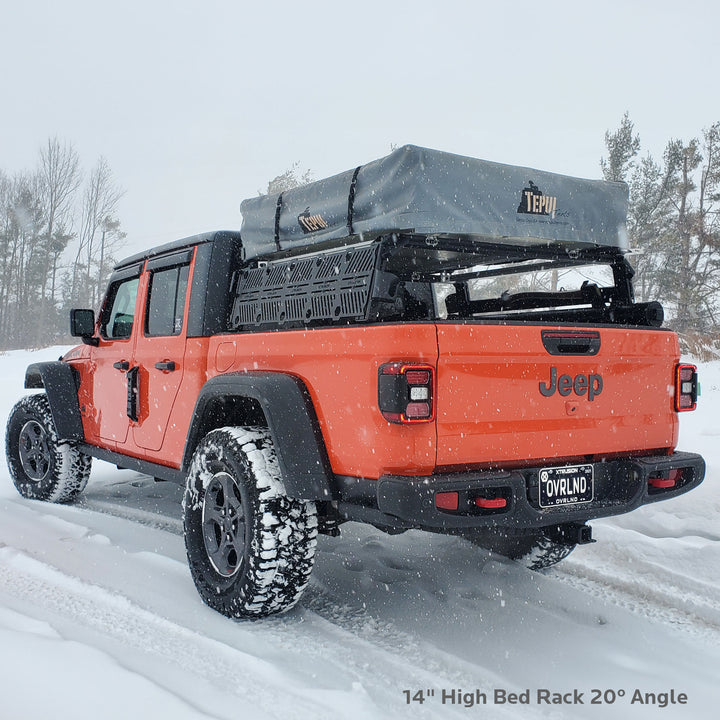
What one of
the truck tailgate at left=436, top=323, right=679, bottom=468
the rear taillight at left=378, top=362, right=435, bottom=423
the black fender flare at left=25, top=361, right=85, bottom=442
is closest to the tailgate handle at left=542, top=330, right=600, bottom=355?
the truck tailgate at left=436, top=323, right=679, bottom=468

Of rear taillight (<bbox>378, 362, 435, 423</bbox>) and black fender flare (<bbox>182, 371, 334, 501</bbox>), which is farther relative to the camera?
black fender flare (<bbox>182, 371, 334, 501</bbox>)

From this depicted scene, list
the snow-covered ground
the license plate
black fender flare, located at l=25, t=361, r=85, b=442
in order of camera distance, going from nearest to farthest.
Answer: the snow-covered ground < the license plate < black fender flare, located at l=25, t=361, r=85, b=442

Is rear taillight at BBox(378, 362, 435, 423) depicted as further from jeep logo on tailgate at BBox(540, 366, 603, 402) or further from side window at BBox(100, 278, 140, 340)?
side window at BBox(100, 278, 140, 340)

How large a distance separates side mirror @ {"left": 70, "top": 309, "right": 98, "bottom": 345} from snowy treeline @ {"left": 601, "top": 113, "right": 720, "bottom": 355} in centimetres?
2307

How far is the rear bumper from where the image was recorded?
2.42 meters

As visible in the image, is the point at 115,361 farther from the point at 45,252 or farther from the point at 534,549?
the point at 45,252

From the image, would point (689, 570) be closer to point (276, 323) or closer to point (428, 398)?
point (428, 398)

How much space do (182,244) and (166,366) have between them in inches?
29.1

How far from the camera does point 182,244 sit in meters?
4.04

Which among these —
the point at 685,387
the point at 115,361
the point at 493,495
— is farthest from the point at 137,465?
the point at 685,387

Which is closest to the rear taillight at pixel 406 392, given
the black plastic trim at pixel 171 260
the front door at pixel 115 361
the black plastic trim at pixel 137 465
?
the black plastic trim at pixel 137 465

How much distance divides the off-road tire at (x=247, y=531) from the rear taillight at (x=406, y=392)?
2.51 ft

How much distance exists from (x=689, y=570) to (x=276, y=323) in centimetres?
259

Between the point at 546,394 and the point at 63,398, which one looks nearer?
the point at 546,394
